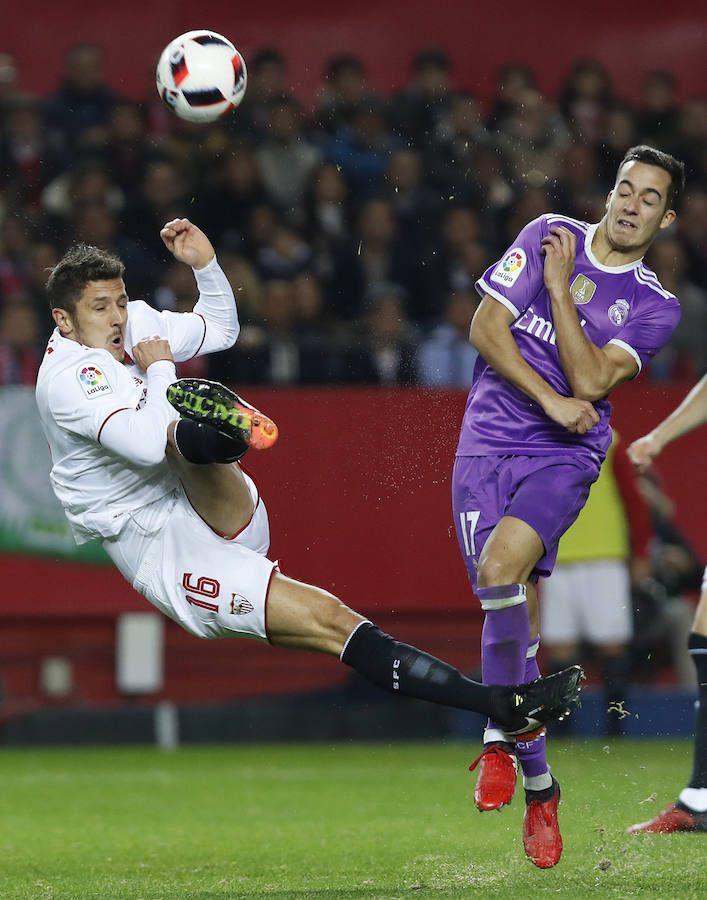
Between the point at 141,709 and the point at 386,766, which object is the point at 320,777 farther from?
the point at 141,709

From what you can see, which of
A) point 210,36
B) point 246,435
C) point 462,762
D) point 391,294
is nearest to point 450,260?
point 391,294

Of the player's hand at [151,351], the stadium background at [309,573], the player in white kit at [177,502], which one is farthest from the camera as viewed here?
the stadium background at [309,573]

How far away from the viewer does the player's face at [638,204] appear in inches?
213

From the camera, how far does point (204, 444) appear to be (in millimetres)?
5000

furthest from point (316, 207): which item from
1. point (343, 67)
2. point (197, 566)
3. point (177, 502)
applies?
point (197, 566)

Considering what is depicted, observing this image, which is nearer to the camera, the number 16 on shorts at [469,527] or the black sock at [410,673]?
the black sock at [410,673]

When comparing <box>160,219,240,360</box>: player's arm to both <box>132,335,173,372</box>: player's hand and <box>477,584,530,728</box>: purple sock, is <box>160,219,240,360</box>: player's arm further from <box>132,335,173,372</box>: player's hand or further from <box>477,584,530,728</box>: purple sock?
<box>477,584,530,728</box>: purple sock

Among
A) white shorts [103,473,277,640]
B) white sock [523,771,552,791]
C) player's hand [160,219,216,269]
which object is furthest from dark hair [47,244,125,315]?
white sock [523,771,552,791]

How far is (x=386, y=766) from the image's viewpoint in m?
8.82

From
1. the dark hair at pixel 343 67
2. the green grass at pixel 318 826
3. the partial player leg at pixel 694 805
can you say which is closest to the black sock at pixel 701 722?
the partial player leg at pixel 694 805

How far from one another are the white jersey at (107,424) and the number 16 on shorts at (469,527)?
3.39 ft

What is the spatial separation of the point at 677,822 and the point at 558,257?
Result: 217 centimetres

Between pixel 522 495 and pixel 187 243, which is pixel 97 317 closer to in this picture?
pixel 187 243

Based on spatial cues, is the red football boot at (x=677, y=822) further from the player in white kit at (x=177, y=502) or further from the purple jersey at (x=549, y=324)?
the purple jersey at (x=549, y=324)
